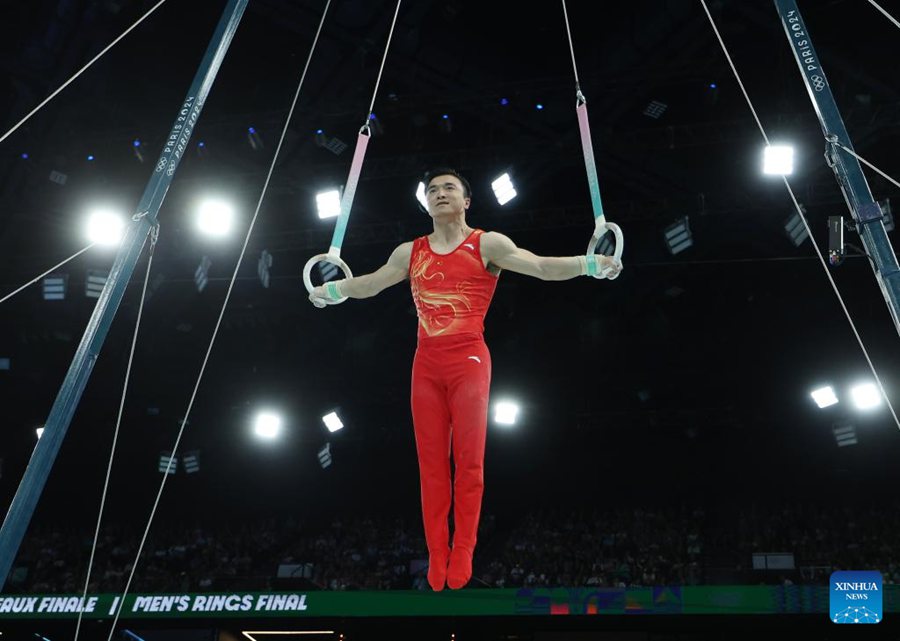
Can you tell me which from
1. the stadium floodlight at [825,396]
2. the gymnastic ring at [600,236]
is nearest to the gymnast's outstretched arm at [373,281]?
the gymnastic ring at [600,236]

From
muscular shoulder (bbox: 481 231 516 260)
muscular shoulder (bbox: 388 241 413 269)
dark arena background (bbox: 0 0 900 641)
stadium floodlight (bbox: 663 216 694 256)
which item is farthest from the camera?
stadium floodlight (bbox: 663 216 694 256)

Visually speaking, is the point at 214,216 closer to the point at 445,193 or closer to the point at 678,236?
the point at 678,236

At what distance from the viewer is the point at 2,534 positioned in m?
5.10

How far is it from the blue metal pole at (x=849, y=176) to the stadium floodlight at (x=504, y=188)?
840 cm

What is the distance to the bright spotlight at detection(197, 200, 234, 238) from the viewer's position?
15.2 m

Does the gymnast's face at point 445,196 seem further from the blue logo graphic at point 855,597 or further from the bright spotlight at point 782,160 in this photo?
the blue logo graphic at point 855,597

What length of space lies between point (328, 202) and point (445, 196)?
33.3 ft

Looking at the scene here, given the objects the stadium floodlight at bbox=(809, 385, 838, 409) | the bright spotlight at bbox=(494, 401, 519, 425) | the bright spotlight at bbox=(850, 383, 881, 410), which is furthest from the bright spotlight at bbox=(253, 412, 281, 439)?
the bright spotlight at bbox=(850, 383, 881, 410)

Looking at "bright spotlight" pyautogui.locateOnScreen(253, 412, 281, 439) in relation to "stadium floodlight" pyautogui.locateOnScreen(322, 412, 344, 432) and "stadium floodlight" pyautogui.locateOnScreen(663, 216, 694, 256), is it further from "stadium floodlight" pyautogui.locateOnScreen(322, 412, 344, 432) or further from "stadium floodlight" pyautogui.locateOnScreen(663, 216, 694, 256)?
"stadium floodlight" pyautogui.locateOnScreen(663, 216, 694, 256)

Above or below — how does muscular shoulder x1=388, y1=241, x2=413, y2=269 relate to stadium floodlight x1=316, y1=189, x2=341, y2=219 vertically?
below

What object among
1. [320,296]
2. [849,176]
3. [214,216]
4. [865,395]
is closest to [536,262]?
[320,296]

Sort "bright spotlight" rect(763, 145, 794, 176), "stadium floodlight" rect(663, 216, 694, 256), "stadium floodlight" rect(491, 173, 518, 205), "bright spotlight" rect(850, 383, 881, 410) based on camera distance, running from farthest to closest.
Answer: "bright spotlight" rect(850, 383, 881, 410)
"stadium floodlight" rect(663, 216, 694, 256)
"stadium floodlight" rect(491, 173, 518, 205)
"bright spotlight" rect(763, 145, 794, 176)

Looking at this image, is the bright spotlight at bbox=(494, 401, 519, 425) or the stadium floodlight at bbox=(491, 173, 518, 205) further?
the bright spotlight at bbox=(494, 401, 519, 425)

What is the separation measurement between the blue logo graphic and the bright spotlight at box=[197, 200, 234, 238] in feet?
36.3
